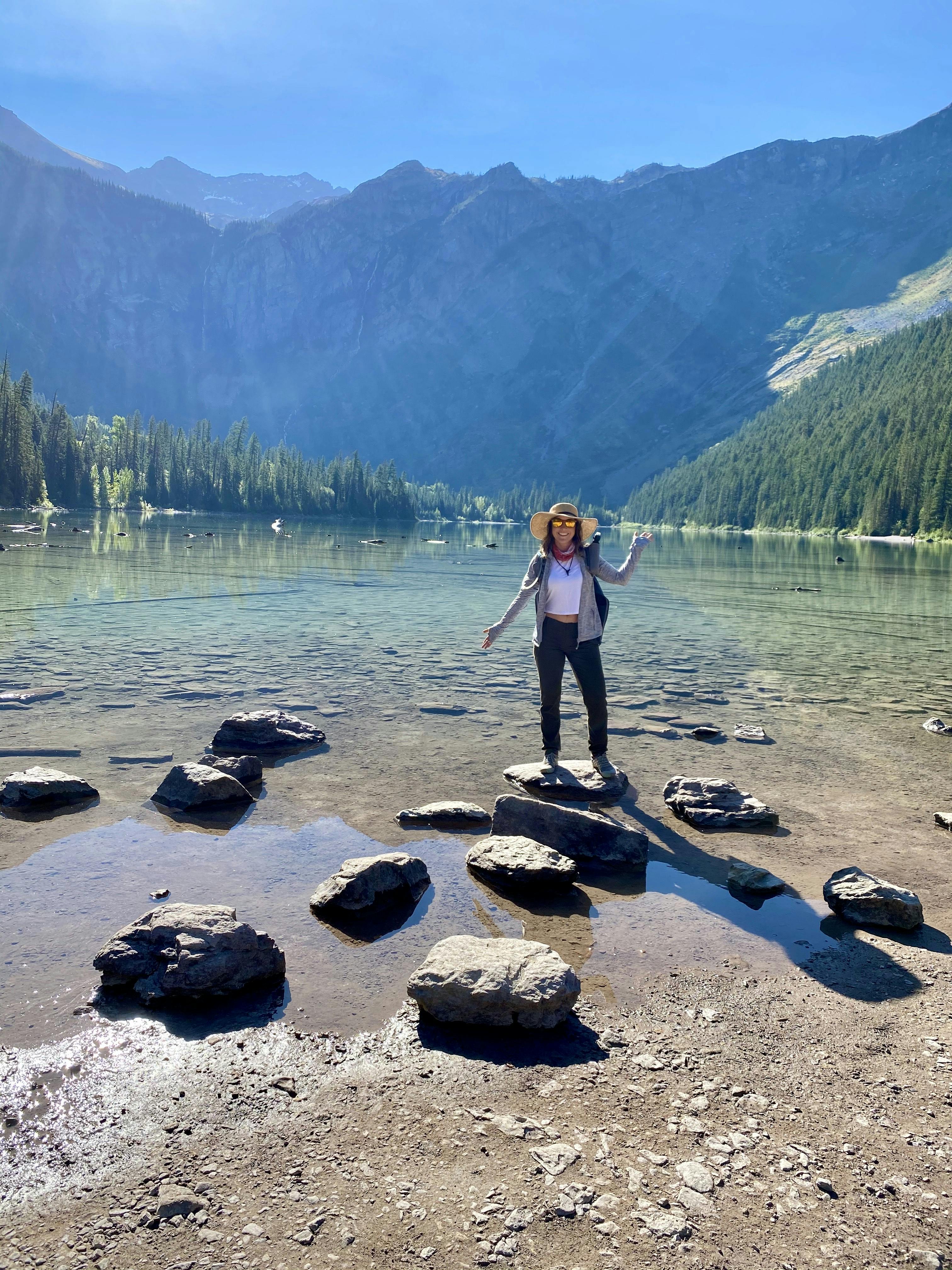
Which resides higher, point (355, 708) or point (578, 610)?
point (578, 610)

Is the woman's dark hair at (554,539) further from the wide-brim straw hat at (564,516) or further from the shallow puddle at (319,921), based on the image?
the shallow puddle at (319,921)

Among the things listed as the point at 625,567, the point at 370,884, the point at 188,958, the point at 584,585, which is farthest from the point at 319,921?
the point at 625,567

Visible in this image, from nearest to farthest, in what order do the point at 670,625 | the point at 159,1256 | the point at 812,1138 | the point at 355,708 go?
the point at 159,1256
the point at 812,1138
the point at 355,708
the point at 670,625

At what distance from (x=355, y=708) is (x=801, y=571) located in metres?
53.1

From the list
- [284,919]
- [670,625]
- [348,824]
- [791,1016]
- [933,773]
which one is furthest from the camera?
[670,625]

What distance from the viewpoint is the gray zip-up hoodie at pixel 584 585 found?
10.7m

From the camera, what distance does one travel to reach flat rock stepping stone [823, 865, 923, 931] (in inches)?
271

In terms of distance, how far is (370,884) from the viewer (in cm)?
700

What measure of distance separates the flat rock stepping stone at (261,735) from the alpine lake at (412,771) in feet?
1.13

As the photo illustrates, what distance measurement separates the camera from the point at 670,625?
91.6ft

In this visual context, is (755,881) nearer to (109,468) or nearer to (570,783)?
(570,783)

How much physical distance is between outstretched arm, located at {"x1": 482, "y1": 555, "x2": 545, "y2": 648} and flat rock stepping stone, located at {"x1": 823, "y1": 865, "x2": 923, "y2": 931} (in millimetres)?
5049

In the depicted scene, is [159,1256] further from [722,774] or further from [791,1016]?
[722,774]

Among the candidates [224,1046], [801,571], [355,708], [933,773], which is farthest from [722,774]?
[801,571]
